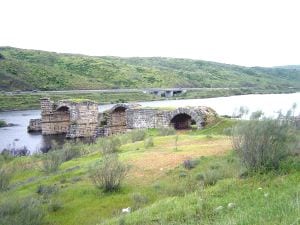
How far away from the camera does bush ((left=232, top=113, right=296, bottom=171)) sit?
34.7ft

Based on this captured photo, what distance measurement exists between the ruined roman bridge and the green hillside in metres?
35.4

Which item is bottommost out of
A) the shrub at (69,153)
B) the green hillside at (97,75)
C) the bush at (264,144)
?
the shrub at (69,153)

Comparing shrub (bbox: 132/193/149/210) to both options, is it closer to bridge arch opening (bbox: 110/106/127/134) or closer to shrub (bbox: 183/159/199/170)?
shrub (bbox: 183/159/199/170)

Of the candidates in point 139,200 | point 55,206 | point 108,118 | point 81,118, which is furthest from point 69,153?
point 81,118

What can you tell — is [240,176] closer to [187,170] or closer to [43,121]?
[187,170]

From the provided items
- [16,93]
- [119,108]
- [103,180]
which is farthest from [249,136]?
[16,93]

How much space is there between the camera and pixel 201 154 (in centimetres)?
1652

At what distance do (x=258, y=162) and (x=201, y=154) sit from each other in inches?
235

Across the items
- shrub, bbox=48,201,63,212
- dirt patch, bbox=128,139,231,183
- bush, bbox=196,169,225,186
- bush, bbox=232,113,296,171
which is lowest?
shrub, bbox=48,201,63,212

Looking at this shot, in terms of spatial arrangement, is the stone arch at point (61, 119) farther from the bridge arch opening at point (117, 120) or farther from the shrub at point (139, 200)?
the shrub at point (139, 200)

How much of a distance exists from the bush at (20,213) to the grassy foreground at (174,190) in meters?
0.59

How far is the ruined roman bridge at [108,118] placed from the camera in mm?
31466

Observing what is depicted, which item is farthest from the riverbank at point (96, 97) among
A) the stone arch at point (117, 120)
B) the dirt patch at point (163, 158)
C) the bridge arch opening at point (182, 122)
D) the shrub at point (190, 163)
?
the shrub at point (190, 163)

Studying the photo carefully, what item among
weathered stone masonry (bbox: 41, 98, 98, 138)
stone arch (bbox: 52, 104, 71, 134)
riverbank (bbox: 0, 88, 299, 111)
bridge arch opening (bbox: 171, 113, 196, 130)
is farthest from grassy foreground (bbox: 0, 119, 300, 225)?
riverbank (bbox: 0, 88, 299, 111)
